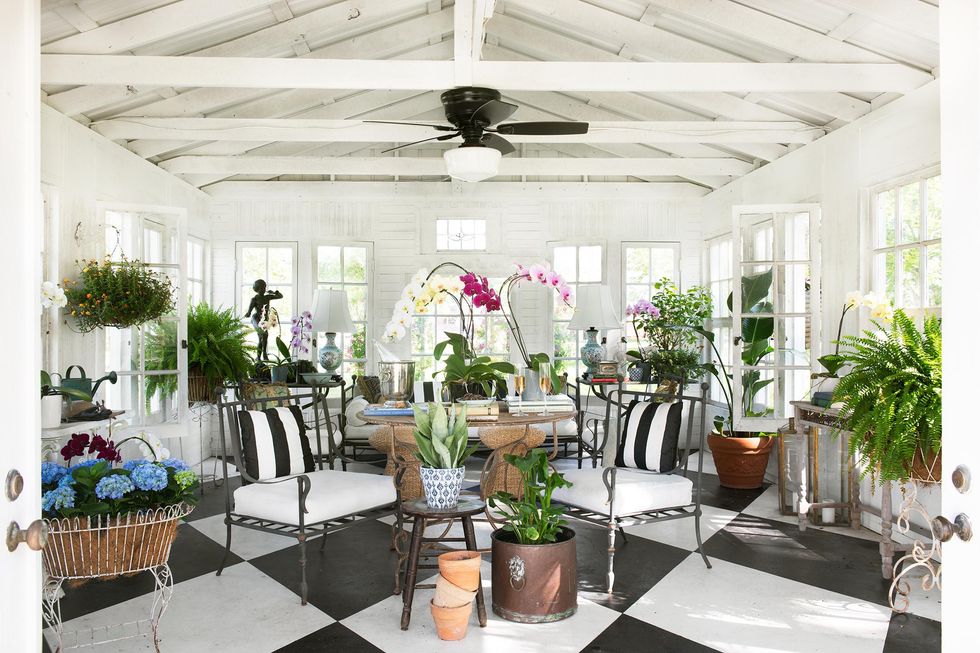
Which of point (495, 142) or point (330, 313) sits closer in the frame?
point (495, 142)

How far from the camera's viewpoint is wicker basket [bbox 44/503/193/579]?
2623mm

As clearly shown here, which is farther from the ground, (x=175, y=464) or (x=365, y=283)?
(x=365, y=283)

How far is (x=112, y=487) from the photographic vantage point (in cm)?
268

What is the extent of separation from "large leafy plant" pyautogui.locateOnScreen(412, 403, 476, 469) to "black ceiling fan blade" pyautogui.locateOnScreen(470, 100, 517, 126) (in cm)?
199

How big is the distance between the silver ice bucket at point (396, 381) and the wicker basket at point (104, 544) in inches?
75.7

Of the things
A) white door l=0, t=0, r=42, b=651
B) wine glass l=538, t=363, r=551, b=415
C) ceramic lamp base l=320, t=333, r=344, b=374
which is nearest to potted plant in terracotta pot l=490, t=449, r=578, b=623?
wine glass l=538, t=363, r=551, b=415

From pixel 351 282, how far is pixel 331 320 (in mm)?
932

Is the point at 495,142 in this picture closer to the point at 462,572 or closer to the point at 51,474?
the point at 462,572

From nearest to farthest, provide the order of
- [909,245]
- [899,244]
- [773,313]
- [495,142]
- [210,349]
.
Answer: [909,245] < [899,244] < [495,142] < [773,313] < [210,349]

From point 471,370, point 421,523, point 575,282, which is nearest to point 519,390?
point 471,370

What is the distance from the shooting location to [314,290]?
8.10 m

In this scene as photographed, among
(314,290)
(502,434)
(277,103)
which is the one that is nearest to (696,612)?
(502,434)

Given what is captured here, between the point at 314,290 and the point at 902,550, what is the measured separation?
19.9 feet

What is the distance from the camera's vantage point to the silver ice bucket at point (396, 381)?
4586 millimetres
